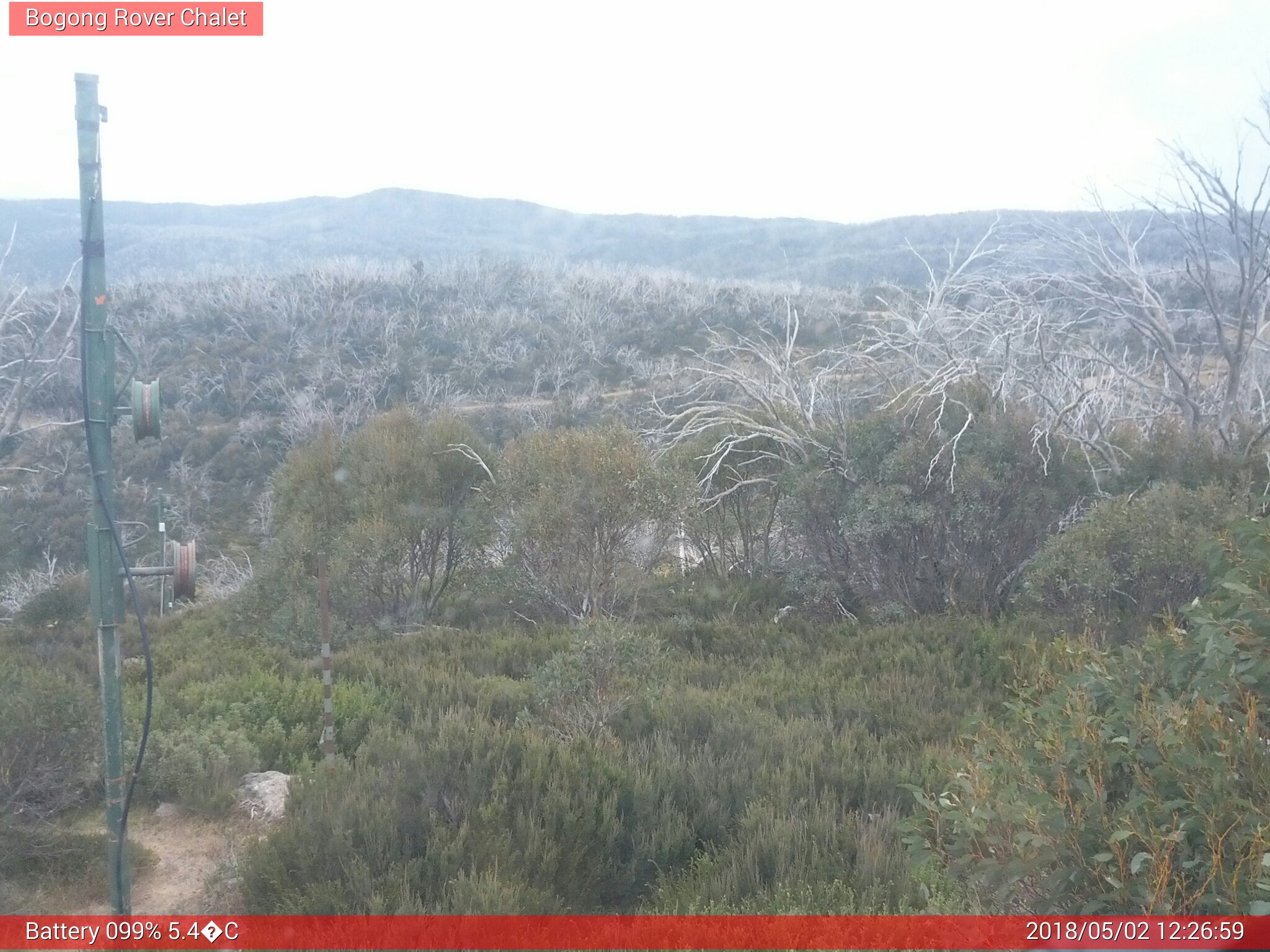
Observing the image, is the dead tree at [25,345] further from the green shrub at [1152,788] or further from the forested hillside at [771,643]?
the green shrub at [1152,788]

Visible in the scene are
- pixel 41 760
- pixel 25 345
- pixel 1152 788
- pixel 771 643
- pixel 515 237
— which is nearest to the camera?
pixel 1152 788

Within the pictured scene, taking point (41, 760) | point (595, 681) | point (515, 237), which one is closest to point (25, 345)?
point (41, 760)

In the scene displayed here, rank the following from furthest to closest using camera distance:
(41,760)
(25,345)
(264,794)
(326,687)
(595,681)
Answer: (25,345)
(595,681)
(326,687)
(264,794)
(41,760)

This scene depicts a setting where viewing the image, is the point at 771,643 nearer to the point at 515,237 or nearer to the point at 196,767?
the point at 196,767

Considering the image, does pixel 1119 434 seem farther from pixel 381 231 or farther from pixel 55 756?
pixel 381 231

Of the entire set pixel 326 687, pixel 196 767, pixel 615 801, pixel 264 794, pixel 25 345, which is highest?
pixel 25 345

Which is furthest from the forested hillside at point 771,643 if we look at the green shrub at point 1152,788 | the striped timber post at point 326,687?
the striped timber post at point 326,687

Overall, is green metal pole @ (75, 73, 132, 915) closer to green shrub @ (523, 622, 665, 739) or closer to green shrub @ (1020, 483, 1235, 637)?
green shrub @ (523, 622, 665, 739)
